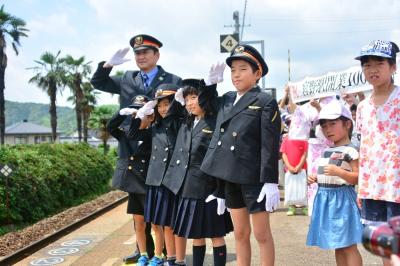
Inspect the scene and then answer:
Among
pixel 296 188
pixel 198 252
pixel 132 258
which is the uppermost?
pixel 296 188

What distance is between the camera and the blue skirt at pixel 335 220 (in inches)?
140

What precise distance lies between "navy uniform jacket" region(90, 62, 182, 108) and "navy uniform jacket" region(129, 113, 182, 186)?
48 cm

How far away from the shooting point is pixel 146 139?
199 inches

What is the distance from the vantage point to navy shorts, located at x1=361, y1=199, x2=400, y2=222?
10.5 feet

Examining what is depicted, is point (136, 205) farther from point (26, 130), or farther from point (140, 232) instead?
point (26, 130)

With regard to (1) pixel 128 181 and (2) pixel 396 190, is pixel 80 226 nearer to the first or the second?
(1) pixel 128 181

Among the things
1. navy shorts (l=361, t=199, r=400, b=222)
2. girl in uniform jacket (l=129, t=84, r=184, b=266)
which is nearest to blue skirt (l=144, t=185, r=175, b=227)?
girl in uniform jacket (l=129, t=84, r=184, b=266)

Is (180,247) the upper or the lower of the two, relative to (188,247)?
upper

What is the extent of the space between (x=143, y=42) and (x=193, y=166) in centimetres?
159

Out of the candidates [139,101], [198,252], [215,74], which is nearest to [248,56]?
[215,74]

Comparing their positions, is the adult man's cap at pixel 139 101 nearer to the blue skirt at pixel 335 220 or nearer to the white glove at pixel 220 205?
the white glove at pixel 220 205

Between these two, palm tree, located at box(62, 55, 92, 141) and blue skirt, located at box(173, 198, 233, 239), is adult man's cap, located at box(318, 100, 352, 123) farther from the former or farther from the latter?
palm tree, located at box(62, 55, 92, 141)

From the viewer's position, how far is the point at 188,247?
6070mm

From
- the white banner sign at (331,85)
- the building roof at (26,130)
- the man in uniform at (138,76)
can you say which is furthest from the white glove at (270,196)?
the building roof at (26,130)
